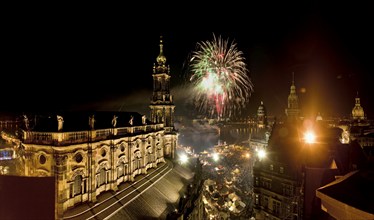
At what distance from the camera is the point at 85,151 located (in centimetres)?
2245

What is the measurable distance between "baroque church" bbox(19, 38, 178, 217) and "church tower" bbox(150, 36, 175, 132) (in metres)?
7.28

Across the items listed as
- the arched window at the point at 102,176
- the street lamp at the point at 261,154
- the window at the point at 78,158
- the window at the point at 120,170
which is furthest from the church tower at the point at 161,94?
the window at the point at 78,158

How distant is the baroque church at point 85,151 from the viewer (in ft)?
66.3

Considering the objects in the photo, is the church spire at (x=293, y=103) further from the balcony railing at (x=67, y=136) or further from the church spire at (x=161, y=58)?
the balcony railing at (x=67, y=136)

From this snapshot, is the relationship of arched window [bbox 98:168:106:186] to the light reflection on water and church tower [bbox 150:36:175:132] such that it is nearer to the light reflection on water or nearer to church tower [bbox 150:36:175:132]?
church tower [bbox 150:36:175:132]

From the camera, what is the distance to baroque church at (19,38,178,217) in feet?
66.3

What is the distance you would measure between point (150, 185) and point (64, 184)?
12.7 meters

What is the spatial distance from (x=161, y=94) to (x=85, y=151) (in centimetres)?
2335

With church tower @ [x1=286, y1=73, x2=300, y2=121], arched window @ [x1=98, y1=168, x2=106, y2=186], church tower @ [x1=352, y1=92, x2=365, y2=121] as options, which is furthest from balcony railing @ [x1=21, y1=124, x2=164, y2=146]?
church tower @ [x1=352, y1=92, x2=365, y2=121]

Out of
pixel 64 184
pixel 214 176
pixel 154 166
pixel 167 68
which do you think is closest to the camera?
pixel 64 184

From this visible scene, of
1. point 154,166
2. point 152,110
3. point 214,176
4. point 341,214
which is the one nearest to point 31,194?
point 341,214

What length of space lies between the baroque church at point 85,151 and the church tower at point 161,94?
7.28 meters

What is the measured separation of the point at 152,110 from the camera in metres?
44.8

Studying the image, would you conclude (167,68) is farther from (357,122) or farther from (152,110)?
(357,122)
